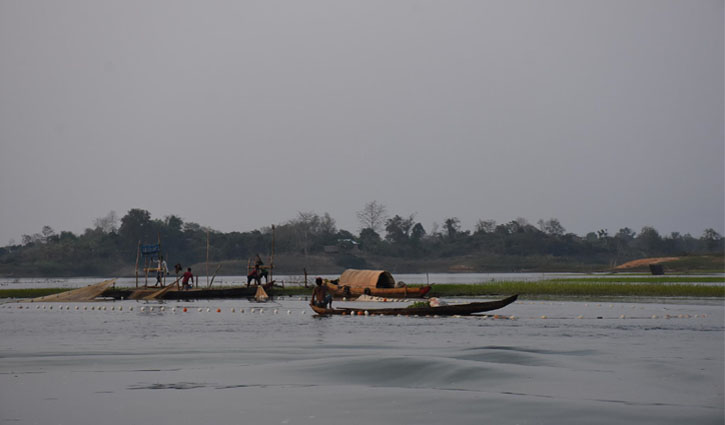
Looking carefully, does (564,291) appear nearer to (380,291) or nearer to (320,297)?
(380,291)

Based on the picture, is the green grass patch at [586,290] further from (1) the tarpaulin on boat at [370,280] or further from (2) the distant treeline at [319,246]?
(2) the distant treeline at [319,246]

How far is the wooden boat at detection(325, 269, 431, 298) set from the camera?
46344 millimetres

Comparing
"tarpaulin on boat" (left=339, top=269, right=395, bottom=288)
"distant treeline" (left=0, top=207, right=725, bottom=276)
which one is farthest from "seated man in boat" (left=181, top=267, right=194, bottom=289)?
"distant treeline" (left=0, top=207, right=725, bottom=276)

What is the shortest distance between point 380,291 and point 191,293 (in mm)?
12603

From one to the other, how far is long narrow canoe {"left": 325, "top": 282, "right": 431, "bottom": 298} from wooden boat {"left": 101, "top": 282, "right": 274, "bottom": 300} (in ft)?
15.4

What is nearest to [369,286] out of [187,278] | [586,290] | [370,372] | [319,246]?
[187,278]

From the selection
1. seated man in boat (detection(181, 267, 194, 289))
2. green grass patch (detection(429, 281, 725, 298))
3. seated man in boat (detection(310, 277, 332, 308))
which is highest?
seated man in boat (detection(181, 267, 194, 289))

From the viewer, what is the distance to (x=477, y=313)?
33188 millimetres

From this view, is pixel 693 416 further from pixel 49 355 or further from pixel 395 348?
pixel 49 355

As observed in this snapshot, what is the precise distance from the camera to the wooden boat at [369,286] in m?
46.3

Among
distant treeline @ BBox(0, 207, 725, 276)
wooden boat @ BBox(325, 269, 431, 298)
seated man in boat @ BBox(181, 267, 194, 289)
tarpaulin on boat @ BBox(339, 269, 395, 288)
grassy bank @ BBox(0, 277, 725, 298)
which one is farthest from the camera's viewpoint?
distant treeline @ BBox(0, 207, 725, 276)

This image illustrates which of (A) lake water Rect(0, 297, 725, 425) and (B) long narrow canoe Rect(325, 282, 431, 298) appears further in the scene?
(B) long narrow canoe Rect(325, 282, 431, 298)

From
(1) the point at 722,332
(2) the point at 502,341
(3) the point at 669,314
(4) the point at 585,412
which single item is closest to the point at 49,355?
(2) the point at 502,341

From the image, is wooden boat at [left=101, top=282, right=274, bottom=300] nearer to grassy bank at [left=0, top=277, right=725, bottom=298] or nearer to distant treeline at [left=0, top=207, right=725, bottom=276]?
grassy bank at [left=0, top=277, right=725, bottom=298]
